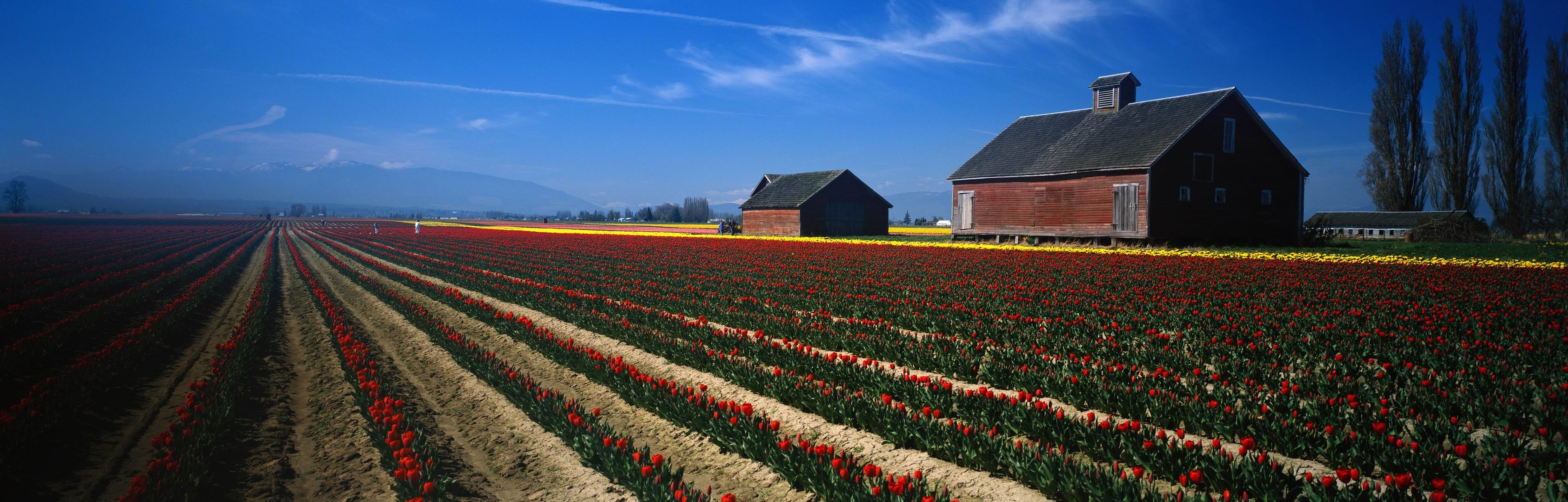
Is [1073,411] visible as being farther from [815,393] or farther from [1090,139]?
[1090,139]

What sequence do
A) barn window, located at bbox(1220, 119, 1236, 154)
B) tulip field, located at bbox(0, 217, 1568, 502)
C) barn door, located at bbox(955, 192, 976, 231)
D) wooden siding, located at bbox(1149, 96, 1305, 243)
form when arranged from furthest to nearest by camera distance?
barn door, located at bbox(955, 192, 976, 231), barn window, located at bbox(1220, 119, 1236, 154), wooden siding, located at bbox(1149, 96, 1305, 243), tulip field, located at bbox(0, 217, 1568, 502)

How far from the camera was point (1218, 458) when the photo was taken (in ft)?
15.5

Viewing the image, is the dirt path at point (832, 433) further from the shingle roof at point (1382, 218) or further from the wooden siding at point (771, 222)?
the shingle roof at point (1382, 218)

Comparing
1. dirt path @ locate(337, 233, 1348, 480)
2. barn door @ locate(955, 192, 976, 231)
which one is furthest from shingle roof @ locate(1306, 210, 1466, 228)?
dirt path @ locate(337, 233, 1348, 480)

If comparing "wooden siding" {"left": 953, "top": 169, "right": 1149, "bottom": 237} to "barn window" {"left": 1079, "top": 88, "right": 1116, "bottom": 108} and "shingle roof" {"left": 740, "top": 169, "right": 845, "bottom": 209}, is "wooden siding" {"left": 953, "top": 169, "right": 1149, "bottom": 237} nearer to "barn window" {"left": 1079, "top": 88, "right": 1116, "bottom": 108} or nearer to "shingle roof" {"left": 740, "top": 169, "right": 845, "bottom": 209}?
"barn window" {"left": 1079, "top": 88, "right": 1116, "bottom": 108}

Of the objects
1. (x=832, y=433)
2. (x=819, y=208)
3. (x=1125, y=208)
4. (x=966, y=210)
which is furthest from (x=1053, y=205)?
(x=832, y=433)

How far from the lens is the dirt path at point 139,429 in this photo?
5668 mm

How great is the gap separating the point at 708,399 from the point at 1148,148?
31141mm

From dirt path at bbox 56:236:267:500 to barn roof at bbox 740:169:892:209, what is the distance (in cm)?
4160

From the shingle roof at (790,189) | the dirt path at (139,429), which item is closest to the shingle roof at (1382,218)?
the shingle roof at (790,189)

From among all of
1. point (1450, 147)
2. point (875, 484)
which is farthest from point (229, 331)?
point (1450, 147)

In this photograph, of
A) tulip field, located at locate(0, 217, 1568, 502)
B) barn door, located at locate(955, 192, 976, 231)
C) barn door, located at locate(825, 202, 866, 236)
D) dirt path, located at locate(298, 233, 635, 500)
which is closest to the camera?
tulip field, located at locate(0, 217, 1568, 502)

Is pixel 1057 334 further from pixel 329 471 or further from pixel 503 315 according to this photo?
pixel 503 315

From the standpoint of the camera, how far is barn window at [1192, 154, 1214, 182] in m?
32.1
